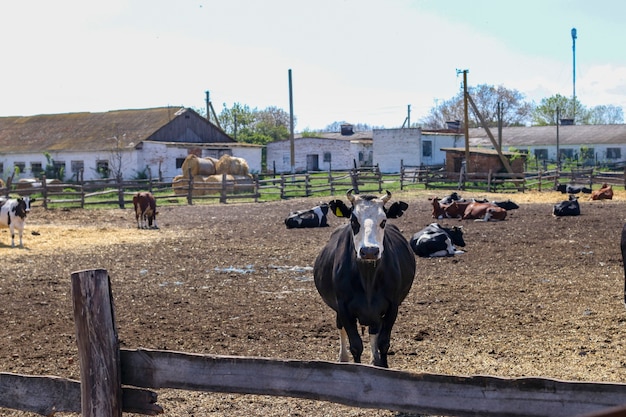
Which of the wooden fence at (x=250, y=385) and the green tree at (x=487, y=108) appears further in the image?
the green tree at (x=487, y=108)

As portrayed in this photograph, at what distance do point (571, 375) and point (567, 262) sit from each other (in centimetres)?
709

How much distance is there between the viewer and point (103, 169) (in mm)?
48312

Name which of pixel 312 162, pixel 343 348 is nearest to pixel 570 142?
pixel 312 162

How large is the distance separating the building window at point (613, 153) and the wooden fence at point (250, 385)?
7215cm

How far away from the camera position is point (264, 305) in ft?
34.5

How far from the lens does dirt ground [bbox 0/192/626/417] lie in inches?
291

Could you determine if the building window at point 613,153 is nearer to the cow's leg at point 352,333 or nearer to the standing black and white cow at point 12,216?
the standing black and white cow at point 12,216

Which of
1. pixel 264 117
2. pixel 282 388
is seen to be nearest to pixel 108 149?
pixel 282 388

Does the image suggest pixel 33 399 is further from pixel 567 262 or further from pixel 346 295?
pixel 567 262

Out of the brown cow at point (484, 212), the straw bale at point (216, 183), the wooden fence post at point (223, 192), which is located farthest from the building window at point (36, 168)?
the brown cow at point (484, 212)

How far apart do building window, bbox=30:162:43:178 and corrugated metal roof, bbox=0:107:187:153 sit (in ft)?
3.13

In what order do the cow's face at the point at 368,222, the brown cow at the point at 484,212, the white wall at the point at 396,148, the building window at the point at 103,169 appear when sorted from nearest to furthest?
1. the cow's face at the point at 368,222
2. the brown cow at the point at 484,212
3. the building window at the point at 103,169
4. the white wall at the point at 396,148

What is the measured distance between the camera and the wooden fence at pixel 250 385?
12.1 ft

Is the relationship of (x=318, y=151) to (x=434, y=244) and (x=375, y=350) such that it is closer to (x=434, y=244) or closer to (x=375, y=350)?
(x=434, y=244)
